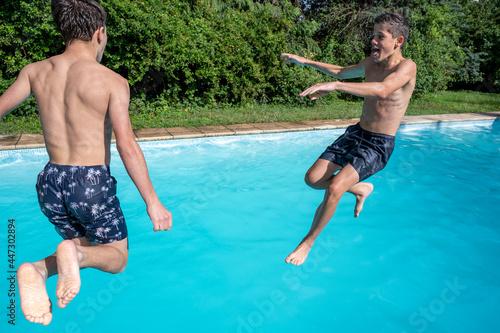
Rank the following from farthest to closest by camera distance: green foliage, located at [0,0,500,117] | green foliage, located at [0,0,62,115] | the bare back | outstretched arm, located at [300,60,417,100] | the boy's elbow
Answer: green foliage, located at [0,0,500,117]
green foliage, located at [0,0,62,115]
the boy's elbow
outstretched arm, located at [300,60,417,100]
the bare back

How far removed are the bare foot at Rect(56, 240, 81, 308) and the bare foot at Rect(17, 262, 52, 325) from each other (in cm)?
11

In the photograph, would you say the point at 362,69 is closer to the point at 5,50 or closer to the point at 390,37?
the point at 390,37

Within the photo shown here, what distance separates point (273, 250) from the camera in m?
4.71

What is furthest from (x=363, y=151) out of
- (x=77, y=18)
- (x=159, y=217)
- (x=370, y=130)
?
(x=77, y=18)

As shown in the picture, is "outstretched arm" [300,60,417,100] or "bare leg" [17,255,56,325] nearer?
"bare leg" [17,255,56,325]

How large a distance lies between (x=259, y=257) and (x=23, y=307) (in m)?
2.97

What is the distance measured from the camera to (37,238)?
189 inches

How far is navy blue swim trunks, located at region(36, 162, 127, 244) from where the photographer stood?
2191 millimetres

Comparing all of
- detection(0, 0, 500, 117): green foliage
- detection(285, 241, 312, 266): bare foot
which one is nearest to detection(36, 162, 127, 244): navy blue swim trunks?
detection(285, 241, 312, 266): bare foot

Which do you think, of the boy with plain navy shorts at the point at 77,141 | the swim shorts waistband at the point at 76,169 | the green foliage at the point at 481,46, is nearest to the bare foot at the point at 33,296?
the boy with plain navy shorts at the point at 77,141

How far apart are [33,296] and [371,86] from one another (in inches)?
103

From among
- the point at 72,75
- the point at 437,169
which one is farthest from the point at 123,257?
the point at 437,169

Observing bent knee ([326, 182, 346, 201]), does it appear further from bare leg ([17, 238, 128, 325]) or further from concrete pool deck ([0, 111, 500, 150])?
concrete pool deck ([0, 111, 500, 150])

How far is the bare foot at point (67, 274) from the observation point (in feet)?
6.15
